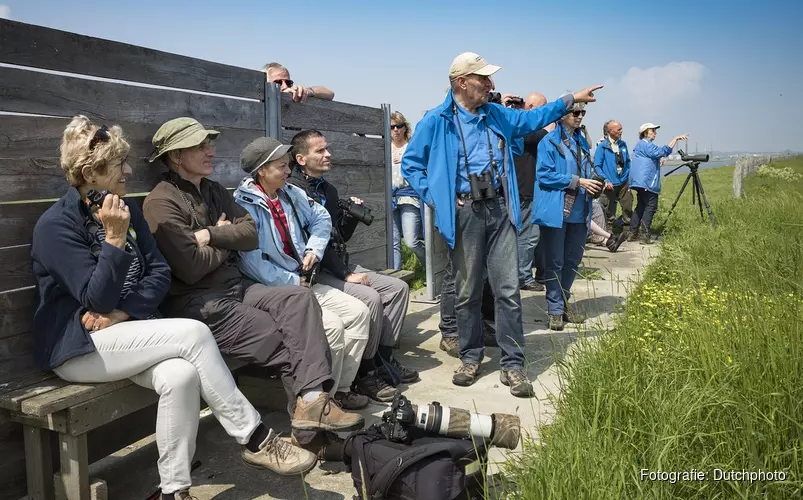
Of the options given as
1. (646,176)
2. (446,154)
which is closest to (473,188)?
(446,154)

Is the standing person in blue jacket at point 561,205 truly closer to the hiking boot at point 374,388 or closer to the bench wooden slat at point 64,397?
the hiking boot at point 374,388

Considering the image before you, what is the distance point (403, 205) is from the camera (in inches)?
321

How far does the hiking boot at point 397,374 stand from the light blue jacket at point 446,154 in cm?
94

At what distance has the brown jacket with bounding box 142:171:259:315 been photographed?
363cm

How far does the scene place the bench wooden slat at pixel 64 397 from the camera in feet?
9.23

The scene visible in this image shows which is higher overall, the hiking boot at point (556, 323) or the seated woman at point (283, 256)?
the seated woman at point (283, 256)

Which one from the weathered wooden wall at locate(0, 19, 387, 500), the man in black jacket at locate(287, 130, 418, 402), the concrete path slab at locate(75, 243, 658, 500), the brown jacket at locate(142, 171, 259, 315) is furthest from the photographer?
the man in black jacket at locate(287, 130, 418, 402)

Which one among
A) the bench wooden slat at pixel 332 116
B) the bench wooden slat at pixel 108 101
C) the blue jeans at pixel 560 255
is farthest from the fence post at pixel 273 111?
the blue jeans at pixel 560 255

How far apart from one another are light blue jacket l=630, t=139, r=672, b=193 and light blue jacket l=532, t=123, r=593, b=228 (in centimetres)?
568

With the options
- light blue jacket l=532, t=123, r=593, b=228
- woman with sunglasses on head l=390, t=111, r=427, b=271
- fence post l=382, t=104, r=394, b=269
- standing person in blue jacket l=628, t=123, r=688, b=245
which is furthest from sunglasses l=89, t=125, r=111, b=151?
standing person in blue jacket l=628, t=123, r=688, b=245

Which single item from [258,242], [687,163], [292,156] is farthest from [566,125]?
[687,163]

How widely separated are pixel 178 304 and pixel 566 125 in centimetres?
440

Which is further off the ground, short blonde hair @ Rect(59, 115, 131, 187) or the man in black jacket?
short blonde hair @ Rect(59, 115, 131, 187)

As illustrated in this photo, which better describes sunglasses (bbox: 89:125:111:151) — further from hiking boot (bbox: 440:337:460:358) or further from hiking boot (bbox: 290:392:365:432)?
hiking boot (bbox: 440:337:460:358)
